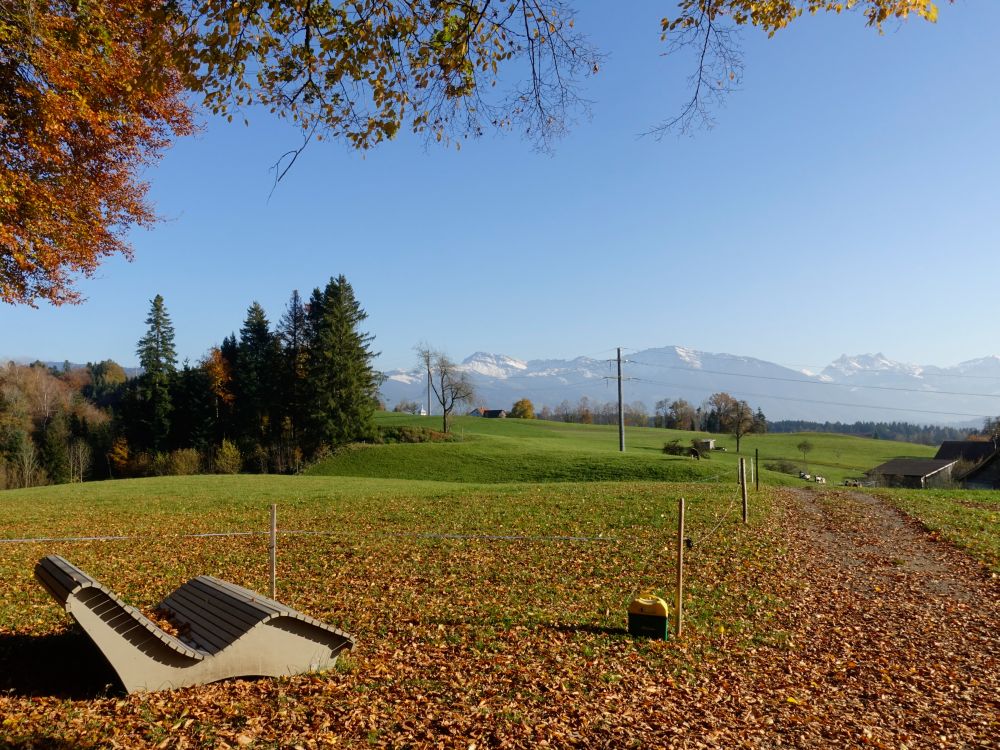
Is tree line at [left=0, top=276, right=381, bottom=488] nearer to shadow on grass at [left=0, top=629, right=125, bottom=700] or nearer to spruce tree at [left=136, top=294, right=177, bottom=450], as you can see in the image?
spruce tree at [left=136, top=294, right=177, bottom=450]

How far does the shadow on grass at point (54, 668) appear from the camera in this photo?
562cm

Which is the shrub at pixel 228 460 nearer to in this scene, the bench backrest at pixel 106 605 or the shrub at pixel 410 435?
the shrub at pixel 410 435

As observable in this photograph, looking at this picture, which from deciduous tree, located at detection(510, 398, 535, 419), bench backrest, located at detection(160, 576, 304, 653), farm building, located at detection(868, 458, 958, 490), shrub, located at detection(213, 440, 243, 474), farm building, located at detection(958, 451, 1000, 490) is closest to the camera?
bench backrest, located at detection(160, 576, 304, 653)

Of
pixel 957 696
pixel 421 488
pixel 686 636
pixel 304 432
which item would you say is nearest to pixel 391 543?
pixel 686 636

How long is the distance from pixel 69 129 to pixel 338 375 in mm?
42657

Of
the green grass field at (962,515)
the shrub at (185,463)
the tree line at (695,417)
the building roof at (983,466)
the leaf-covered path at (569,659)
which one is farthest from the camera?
the tree line at (695,417)

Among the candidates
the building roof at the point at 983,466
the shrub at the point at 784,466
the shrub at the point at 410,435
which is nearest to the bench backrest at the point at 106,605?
the shrub at the point at 410,435

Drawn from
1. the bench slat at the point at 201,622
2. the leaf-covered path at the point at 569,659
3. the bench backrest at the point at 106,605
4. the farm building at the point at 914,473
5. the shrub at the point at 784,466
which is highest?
the bench backrest at the point at 106,605

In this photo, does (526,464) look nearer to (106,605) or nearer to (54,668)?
(54,668)

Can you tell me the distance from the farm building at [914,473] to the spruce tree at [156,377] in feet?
230

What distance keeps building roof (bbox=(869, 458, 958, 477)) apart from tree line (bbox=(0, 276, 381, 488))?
52790 mm

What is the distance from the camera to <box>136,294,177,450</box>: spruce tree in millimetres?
61875

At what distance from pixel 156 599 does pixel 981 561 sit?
1647 cm

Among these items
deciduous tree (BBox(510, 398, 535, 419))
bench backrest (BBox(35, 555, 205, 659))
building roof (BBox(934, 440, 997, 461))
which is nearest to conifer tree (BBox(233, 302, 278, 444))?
bench backrest (BBox(35, 555, 205, 659))
